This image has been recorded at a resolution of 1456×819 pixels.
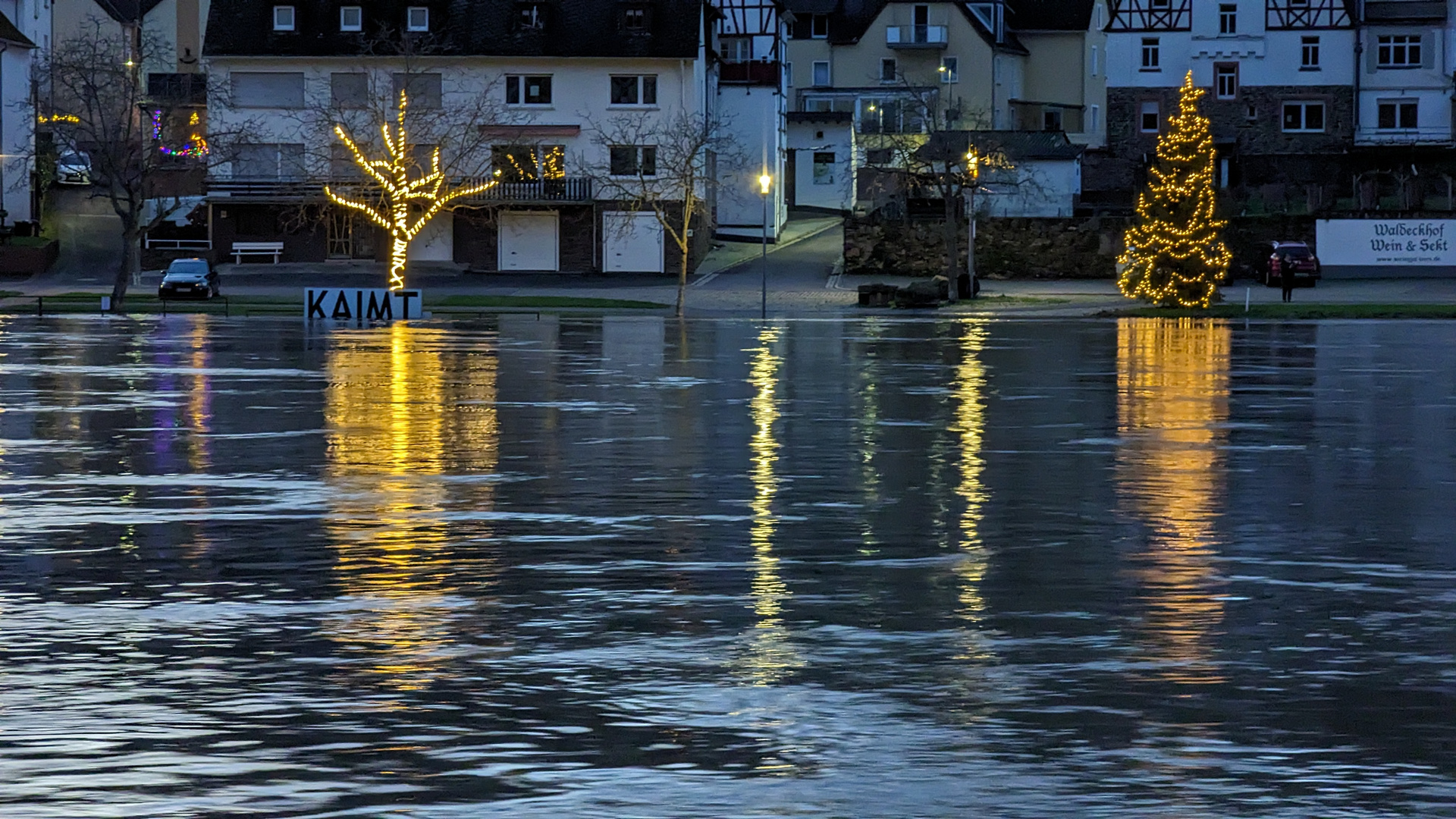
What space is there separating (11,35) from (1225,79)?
179 feet

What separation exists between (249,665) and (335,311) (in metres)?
48.6

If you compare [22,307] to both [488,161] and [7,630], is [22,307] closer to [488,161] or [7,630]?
[488,161]

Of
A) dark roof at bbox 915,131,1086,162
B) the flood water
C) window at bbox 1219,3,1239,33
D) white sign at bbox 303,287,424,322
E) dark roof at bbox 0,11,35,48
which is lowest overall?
the flood water

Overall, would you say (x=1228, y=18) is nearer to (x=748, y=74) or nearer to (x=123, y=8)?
(x=748, y=74)

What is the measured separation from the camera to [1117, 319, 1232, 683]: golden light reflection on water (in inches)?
435

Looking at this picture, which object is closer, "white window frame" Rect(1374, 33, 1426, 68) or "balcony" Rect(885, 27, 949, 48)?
"white window frame" Rect(1374, 33, 1426, 68)

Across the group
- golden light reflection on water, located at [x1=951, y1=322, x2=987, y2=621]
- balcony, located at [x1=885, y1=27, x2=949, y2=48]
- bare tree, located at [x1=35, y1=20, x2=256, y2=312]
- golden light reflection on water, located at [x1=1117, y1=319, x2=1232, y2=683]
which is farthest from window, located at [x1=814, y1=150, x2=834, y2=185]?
golden light reflection on water, located at [x1=951, y1=322, x2=987, y2=621]

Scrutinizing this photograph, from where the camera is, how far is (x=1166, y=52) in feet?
309

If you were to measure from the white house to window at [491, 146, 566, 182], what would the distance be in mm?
67

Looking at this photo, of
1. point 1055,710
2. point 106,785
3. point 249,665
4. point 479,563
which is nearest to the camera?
point 106,785

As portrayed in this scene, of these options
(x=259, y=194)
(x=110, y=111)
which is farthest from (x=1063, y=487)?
(x=259, y=194)

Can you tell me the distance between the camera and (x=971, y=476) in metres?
18.8

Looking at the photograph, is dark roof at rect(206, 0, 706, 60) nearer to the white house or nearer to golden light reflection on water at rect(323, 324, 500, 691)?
the white house

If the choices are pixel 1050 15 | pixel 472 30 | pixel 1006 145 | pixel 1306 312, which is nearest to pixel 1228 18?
pixel 1006 145
